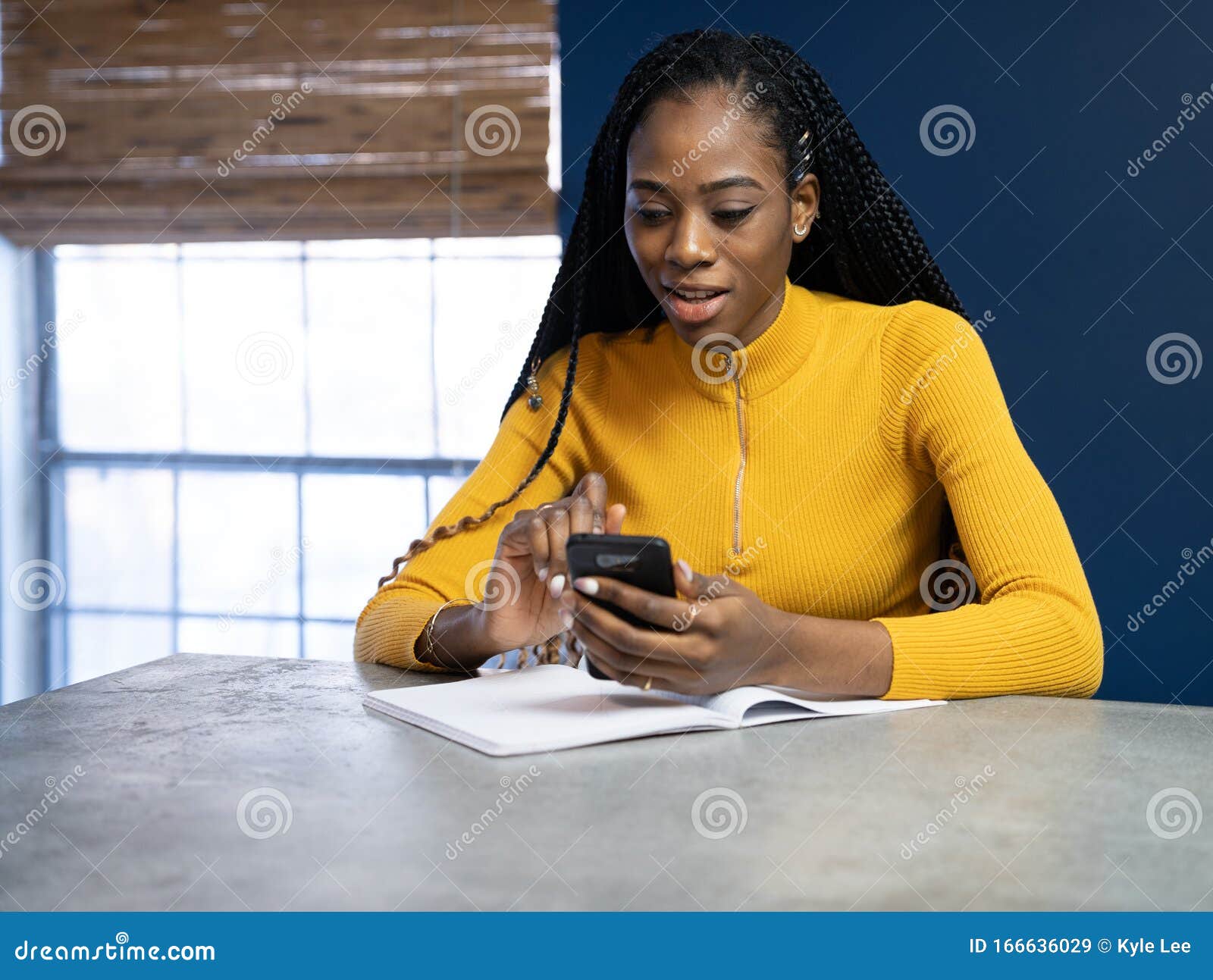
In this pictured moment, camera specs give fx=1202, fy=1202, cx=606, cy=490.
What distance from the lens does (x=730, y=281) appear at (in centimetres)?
180

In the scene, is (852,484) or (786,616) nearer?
(786,616)

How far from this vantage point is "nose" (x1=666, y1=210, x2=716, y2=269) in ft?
5.73

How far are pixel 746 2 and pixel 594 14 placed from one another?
1.34 feet

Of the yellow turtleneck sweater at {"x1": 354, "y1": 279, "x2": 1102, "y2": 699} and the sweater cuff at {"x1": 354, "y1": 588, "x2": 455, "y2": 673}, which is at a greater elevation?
the yellow turtleneck sweater at {"x1": 354, "y1": 279, "x2": 1102, "y2": 699}

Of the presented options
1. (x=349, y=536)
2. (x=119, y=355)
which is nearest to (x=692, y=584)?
(x=349, y=536)

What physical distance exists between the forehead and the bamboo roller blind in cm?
212

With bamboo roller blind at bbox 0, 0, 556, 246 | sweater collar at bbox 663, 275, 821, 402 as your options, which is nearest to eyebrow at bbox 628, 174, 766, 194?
sweater collar at bbox 663, 275, 821, 402

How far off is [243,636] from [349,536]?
0.58m

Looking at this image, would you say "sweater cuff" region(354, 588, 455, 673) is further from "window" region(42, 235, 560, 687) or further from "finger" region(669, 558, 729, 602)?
"window" region(42, 235, 560, 687)

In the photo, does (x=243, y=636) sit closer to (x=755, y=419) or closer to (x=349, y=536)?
(x=349, y=536)

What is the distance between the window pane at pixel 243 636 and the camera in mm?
Answer: 4559

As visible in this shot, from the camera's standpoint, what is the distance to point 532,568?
1.59 m
